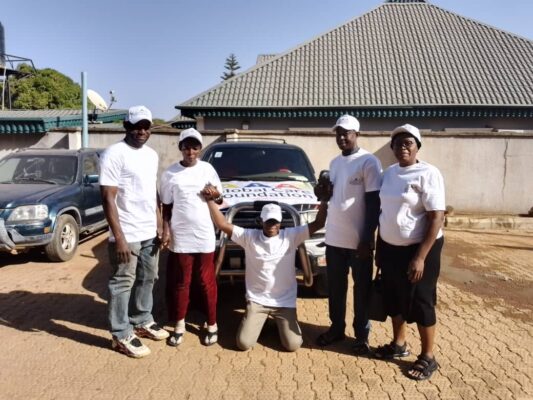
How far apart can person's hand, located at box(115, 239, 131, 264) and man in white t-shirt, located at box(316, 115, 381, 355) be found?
1606mm

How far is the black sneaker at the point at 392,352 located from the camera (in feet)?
11.4

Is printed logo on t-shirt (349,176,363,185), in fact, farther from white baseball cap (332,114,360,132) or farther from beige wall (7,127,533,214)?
beige wall (7,127,533,214)

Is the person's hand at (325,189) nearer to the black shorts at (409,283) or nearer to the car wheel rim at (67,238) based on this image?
the black shorts at (409,283)

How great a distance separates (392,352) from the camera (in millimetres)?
3477

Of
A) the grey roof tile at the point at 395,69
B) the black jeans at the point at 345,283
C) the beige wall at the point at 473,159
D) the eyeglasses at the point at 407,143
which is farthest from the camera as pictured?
the grey roof tile at the point at 395,69

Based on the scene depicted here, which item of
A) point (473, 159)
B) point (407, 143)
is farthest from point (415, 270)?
point (473, 159)

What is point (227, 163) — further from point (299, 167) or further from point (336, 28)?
point (336, 28)

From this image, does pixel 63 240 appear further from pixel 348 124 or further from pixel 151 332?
pixel 348 124

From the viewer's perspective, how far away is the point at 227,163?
552 centimetres

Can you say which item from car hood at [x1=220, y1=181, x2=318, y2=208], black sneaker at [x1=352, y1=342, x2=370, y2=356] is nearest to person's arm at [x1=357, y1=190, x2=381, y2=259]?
black sneaker at [x1=352, y1=342, x2=370, y2=356]

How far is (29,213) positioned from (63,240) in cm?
72

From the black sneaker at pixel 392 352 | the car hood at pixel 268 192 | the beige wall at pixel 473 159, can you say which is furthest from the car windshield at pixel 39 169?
the black sneaker at pixel 392 352

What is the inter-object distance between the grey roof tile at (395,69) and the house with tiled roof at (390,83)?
3 cm

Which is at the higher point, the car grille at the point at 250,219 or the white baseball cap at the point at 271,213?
the white baseball cap at the point at 271,213
